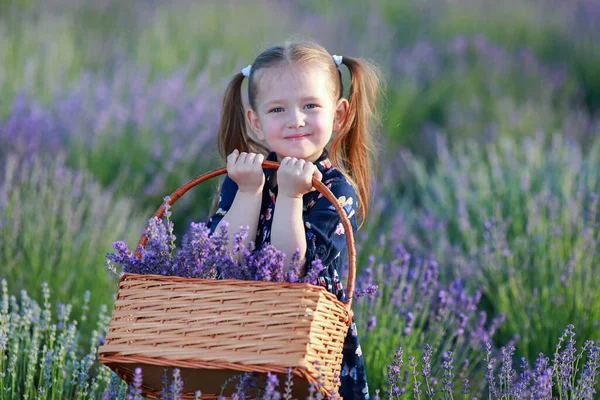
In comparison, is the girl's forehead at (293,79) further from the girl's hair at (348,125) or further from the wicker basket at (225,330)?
the wicker basket at (225,330)

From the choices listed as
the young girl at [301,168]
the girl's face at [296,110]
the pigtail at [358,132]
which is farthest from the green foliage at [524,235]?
the girl's face at [296,110]

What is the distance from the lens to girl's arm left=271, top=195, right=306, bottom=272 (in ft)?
7.36

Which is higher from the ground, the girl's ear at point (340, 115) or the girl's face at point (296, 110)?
the girl's ear at point (340, 115)

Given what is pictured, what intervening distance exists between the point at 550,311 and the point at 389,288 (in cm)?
69

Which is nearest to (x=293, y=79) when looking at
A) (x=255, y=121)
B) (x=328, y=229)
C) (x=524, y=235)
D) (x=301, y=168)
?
(x=255, y=121)

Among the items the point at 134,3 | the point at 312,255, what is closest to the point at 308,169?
the point at 312,255

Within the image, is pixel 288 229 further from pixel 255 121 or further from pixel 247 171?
pixel 255 121

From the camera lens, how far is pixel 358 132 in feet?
9.21

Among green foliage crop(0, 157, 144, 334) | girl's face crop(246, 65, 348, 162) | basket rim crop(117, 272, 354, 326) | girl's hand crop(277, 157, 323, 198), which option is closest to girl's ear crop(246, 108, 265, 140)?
girl's face crop(246, 65, 348, 162)

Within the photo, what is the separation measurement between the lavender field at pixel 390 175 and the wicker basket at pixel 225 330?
10 cm

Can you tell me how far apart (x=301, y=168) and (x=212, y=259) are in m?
0.34

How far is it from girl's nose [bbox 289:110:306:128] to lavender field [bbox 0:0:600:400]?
0.52 metres

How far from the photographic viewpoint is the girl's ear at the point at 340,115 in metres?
2.71

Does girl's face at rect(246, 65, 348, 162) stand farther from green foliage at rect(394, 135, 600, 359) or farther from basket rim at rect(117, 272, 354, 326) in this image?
green foliage at rect(394, 135, 600, 359)
